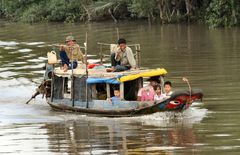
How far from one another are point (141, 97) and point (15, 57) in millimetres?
16138

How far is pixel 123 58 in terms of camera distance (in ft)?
53.4

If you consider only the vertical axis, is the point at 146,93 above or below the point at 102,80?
below

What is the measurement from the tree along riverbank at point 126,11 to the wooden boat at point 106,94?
953 inches

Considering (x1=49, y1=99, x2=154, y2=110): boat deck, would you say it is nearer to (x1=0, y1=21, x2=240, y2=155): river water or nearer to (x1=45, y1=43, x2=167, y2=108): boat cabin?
(x1=45, y1=43, x2=167, y2=108): boat cabin

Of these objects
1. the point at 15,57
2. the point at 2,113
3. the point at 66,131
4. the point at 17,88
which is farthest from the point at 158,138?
the point at 15,57

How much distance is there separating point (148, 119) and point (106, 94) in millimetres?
1514

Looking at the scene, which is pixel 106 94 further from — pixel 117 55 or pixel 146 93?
pixel 146 93

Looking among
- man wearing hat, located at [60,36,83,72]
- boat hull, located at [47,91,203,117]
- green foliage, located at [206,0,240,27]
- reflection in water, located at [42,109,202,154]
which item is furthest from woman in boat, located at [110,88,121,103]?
green foliage, located at [206,0,240,27]

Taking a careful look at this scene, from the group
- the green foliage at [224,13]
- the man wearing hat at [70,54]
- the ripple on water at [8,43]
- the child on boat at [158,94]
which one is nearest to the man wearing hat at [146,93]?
the child on boat at [158,94]

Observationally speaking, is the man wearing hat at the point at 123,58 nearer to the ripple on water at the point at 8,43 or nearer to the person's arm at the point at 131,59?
the person's arm at the point at 131,59

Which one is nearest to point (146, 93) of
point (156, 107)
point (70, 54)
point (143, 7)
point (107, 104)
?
point (156, 107)

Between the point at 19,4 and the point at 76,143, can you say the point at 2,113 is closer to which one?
the point at 76,143

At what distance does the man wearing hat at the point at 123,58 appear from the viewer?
16.0m

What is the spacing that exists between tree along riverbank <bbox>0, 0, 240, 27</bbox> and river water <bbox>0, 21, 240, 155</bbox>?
10594mm
